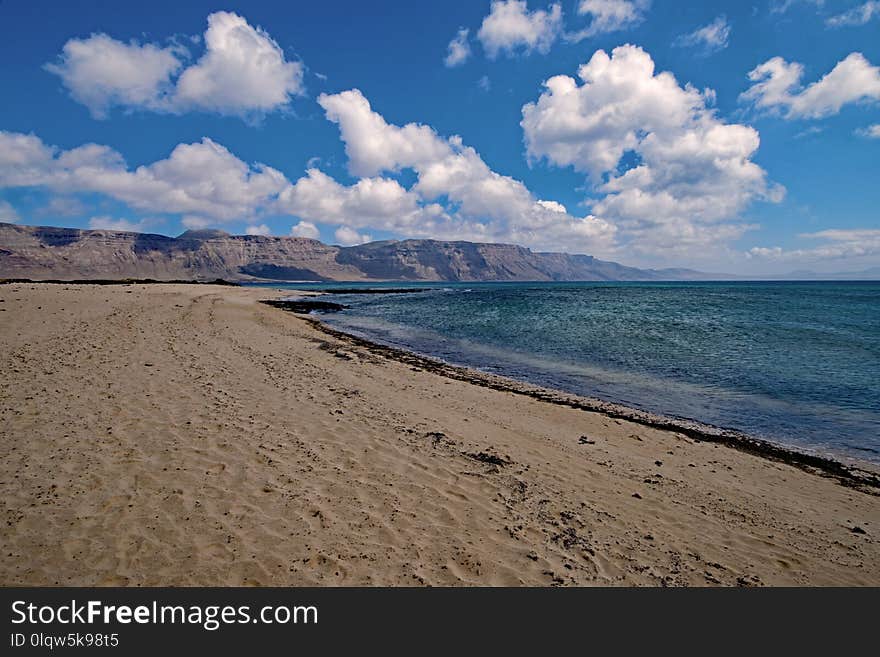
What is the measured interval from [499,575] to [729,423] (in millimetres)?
11523

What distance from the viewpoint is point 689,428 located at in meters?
11.8

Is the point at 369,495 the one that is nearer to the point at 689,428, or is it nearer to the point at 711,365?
the point at 689,428

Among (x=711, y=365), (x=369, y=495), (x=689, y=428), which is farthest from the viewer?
(x=711, y=365)

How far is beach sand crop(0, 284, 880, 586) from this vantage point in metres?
4.55

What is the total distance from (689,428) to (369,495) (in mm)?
10064

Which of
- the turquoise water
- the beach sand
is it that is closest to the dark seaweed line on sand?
the beach sand

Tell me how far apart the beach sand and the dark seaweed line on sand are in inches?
19.9

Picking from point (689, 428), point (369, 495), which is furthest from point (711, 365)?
point (369, 495)

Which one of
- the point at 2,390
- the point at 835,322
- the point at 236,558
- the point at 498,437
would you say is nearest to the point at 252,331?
the point at 2,390

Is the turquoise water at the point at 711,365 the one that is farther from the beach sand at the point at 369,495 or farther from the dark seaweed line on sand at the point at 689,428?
the beach sand at the point at 369,495

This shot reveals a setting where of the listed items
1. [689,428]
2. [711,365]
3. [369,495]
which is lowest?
[689,428]

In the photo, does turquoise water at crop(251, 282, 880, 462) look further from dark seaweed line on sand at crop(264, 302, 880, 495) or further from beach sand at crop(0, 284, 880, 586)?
beach sand at crop(0, 284, 880, 586)

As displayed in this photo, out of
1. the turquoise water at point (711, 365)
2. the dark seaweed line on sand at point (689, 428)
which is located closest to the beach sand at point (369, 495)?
the dark seaweed line on sand at point (689, 428)
